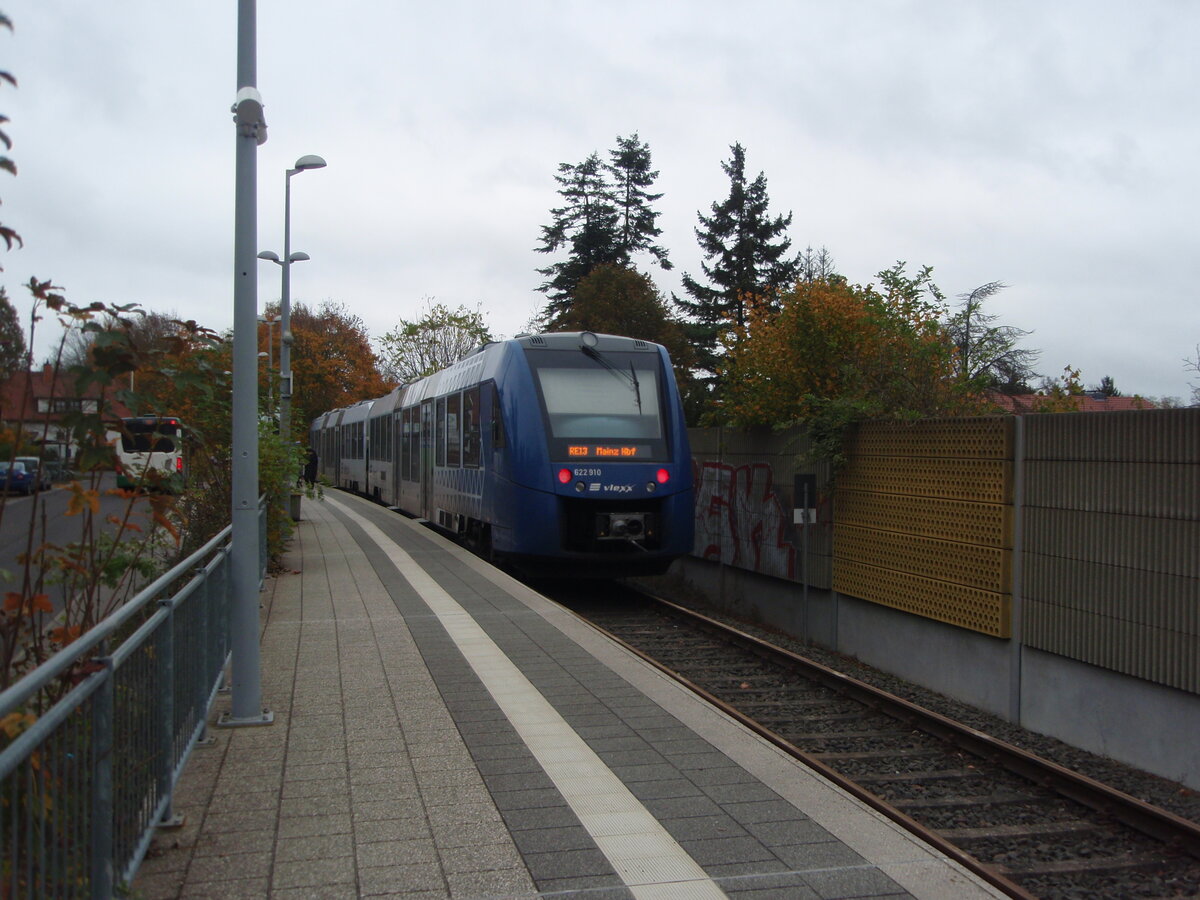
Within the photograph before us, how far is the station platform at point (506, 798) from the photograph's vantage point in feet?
13.6

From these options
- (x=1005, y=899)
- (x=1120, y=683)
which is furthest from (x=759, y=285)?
(x=1005, y=899)

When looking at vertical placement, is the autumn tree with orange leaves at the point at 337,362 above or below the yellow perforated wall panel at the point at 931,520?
above

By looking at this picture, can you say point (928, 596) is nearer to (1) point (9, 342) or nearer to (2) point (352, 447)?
(1) point (9, 342)

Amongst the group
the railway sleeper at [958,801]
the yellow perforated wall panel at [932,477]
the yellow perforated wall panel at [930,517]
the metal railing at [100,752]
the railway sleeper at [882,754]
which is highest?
the yellow perforated wall panel at [932,477]

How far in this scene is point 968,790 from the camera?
673cm

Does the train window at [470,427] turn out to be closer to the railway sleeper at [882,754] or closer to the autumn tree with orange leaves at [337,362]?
the railway sleeper at [882,754]

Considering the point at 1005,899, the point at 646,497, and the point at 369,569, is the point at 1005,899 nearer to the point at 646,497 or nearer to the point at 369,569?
the point at 646,497

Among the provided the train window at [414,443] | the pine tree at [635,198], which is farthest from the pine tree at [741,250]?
the train window at [414,443]

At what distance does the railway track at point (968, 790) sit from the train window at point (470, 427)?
5.64m

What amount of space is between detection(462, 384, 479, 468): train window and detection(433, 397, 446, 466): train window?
6.70ft

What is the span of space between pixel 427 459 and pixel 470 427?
5.26m

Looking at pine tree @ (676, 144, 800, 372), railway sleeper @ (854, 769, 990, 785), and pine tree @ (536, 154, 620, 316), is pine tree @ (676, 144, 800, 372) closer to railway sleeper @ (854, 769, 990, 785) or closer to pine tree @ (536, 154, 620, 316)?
pine tree @ (536, 154, 620, 316)

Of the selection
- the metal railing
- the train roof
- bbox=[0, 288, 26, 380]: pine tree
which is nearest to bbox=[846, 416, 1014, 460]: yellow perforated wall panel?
the train roof

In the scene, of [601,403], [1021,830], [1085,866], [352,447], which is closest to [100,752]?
[1085,866]
